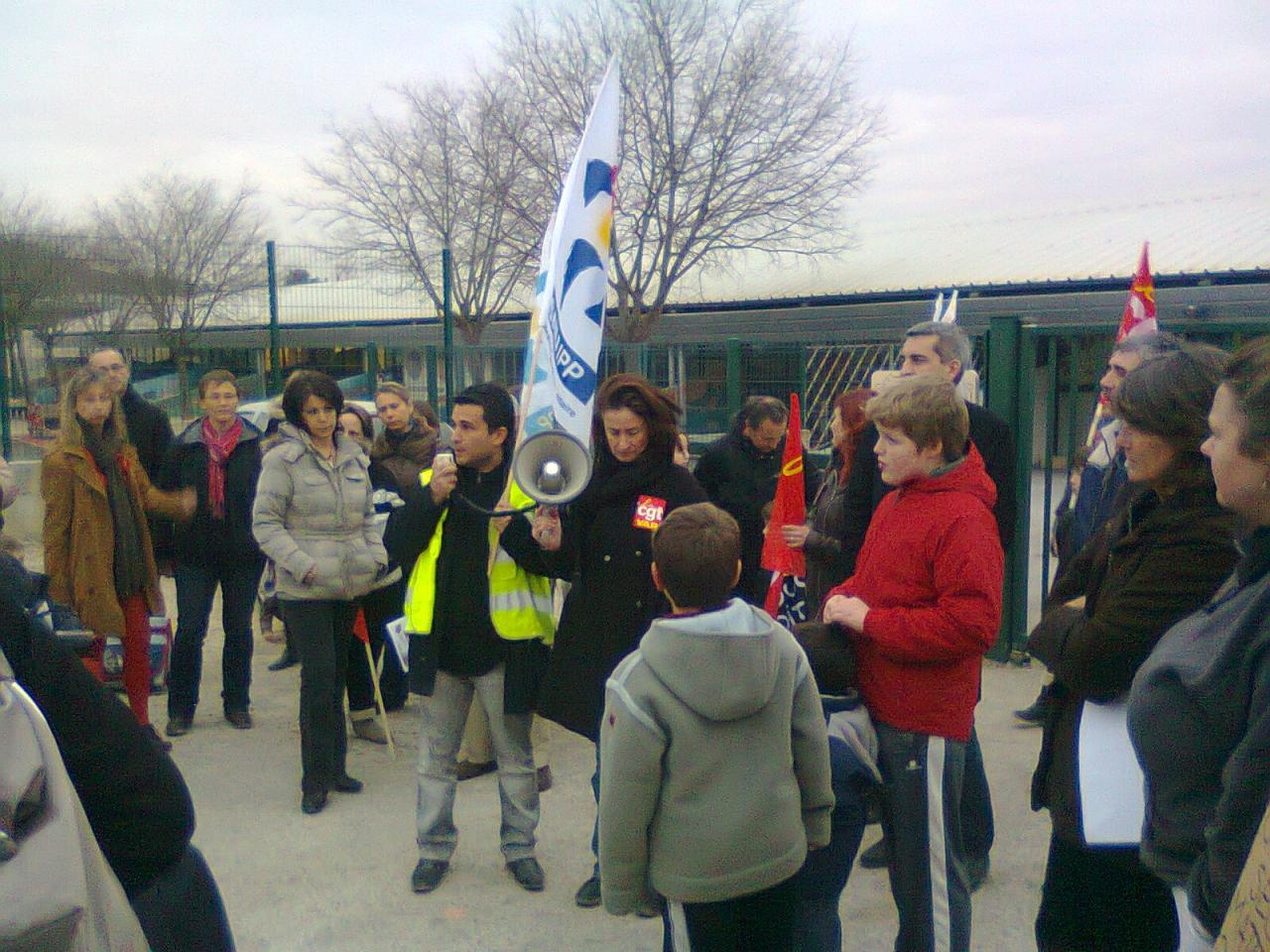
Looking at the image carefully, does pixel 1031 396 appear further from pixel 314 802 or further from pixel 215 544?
pixel 215 544

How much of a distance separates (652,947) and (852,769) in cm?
112

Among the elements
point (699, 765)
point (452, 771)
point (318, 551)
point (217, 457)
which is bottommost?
point (452, 771)

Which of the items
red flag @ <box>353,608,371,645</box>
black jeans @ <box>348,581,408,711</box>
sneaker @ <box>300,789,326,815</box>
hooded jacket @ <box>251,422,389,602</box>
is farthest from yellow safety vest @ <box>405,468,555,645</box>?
black jeans @ <box>348,581,408,711</box>

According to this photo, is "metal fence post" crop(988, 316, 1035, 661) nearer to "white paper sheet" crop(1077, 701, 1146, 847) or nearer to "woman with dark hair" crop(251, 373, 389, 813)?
"woman with dark hair" crop(251, 373, 389, 813)

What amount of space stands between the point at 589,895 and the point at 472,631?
0.98m

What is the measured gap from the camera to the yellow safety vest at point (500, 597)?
379 cm

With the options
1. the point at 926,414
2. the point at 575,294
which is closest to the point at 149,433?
the point at 575,294

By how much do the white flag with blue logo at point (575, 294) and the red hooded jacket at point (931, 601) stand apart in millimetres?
1077

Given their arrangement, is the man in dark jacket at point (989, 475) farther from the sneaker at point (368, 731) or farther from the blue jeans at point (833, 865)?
the sneaker at point (368, 731)

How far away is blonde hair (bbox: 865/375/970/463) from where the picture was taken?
2836 millimetres

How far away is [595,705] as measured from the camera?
136 inches

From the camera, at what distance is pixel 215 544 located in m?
5.45

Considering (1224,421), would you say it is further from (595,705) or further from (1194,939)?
(595,705)

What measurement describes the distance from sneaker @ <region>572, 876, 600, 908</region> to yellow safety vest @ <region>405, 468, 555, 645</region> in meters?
0.83
